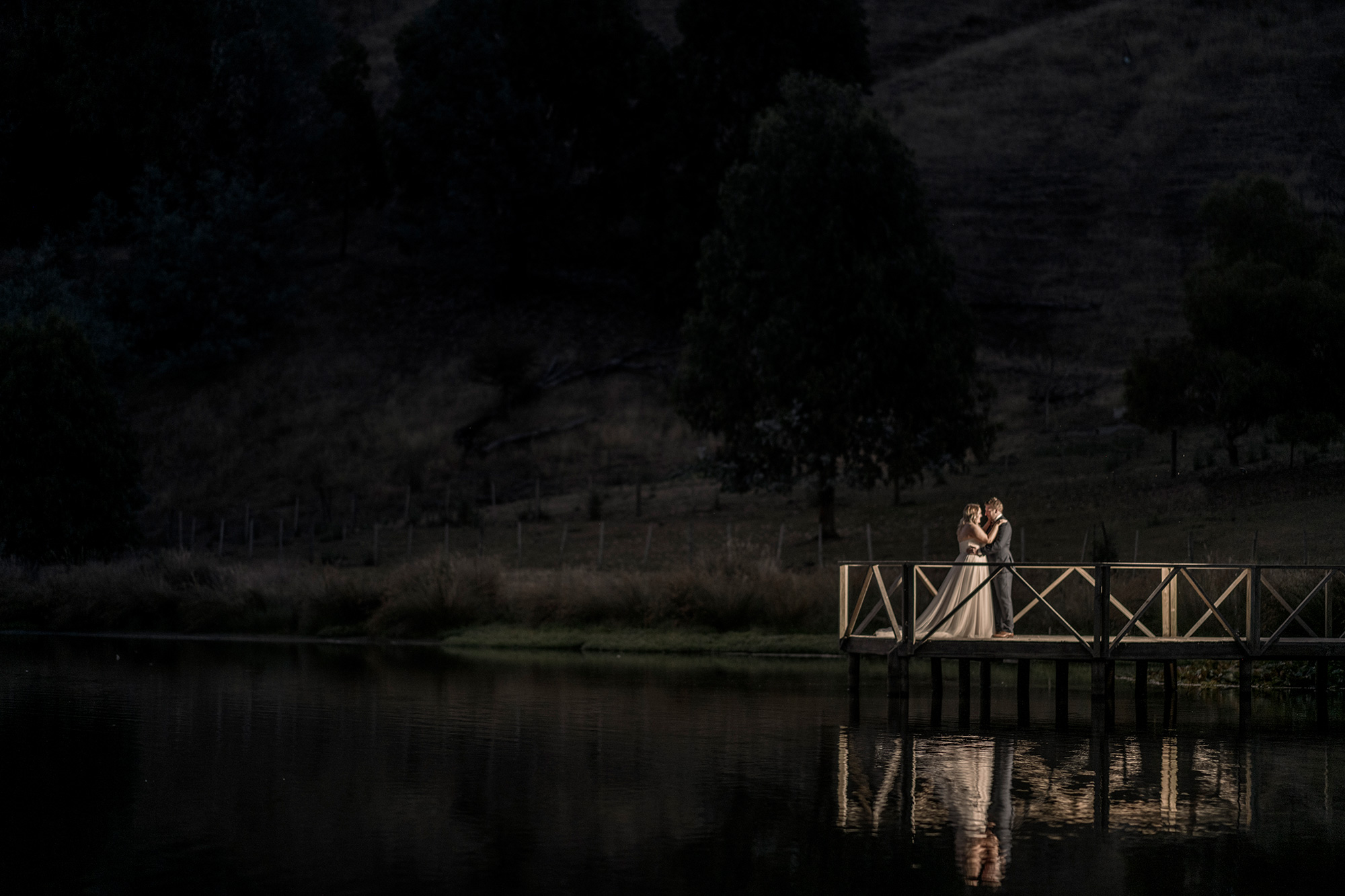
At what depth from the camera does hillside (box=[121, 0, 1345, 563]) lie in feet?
199

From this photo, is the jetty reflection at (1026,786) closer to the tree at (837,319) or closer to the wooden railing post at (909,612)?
the wooden railing post at (909,612)

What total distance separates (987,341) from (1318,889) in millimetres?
69136

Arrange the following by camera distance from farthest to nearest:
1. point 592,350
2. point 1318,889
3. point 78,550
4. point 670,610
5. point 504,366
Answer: point 592,350
point 504,366
point 78,550
point 670,610
point 1318,889

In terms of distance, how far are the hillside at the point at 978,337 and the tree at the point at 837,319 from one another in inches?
103

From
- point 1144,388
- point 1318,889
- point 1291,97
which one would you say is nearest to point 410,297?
point 1144,388

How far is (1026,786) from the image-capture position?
60.8ft

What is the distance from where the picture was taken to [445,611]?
4231cm

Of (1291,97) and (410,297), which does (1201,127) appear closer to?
(1291,97)

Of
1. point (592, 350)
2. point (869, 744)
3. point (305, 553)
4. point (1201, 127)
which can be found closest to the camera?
point (869, 744)

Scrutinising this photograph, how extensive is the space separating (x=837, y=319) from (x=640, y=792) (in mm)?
37497

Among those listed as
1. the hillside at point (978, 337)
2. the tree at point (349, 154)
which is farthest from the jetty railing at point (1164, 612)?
the tree at point (349, 154)

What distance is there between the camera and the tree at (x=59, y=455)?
51656 millimetres

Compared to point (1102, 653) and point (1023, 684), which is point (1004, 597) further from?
point (1023, 684)

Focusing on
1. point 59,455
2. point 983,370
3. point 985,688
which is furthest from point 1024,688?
point 983,370
